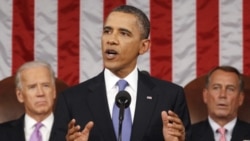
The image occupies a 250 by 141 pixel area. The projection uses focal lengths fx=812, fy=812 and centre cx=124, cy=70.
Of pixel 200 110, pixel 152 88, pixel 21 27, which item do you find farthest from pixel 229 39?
pixel 152 88

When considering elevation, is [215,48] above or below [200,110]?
above

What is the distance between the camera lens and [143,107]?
2.89 metres

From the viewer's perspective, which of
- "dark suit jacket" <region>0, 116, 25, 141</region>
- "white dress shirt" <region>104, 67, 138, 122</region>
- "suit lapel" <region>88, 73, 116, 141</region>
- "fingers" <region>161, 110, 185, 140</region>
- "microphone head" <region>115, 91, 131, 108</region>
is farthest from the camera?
"dark suit jacket" <region>0, 116, 25, 141</region>

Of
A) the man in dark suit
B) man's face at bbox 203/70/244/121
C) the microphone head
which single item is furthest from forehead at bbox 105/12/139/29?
man's face at bbox 203/70/244/121

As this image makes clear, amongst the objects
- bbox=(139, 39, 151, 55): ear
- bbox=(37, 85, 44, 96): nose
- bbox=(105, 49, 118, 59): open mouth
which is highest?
bbox=(139, 39, 151, 55): ear

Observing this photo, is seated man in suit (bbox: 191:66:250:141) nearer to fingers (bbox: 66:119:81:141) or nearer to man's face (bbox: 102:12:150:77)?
man's face (bbox: 102:12:150:77)

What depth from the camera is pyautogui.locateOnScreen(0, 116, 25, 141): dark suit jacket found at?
11.8ft

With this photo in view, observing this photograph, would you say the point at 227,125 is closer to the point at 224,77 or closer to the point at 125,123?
the point at 224,77

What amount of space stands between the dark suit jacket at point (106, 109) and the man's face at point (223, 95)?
876 mm

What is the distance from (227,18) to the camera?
436 centimetres

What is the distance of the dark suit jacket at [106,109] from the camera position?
2.84 metres

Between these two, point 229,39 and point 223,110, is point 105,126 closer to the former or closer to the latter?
Result: point 223,110

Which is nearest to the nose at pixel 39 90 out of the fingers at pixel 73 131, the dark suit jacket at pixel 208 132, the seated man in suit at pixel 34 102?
the seated man in suit at pixel 34 102

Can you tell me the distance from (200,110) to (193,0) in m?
0.68
